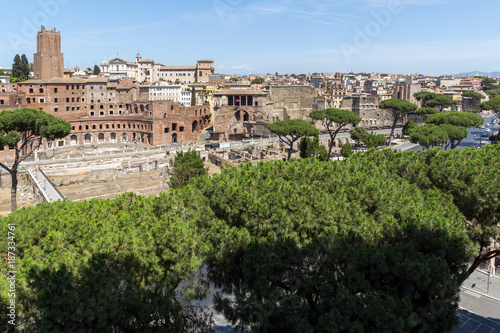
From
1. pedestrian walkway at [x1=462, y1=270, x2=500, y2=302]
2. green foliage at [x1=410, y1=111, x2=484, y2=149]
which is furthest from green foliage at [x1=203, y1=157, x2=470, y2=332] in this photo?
green foliage at [x1=410, y1=111, x2=484, y2=149]

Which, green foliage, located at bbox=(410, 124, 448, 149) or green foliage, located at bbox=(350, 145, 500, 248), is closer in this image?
green foliage, located at bbox=(350, 145, 500, 248)

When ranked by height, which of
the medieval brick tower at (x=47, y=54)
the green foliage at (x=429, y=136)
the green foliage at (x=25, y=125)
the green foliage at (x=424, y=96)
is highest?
the medieval brick tower at (x=47, y=54)

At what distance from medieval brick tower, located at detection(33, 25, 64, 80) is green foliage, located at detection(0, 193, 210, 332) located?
190 ft

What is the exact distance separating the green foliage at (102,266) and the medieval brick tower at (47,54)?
190 feet

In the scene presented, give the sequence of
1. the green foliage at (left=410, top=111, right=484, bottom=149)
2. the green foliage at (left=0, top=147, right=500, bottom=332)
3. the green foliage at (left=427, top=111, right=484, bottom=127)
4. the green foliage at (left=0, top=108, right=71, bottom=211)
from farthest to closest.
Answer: the green foliage at (left=427, top=111, right=484, bottom=127) → the green foliage at (left=410, top=111, right=484, bottom=149) → the green foliage at (left=0, top=108, right=71, bottom=211) → the green foliage at (left=0, top=147, right=500, bottom=332)

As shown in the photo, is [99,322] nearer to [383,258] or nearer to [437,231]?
[383,258]

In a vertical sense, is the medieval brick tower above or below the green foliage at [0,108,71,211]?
above

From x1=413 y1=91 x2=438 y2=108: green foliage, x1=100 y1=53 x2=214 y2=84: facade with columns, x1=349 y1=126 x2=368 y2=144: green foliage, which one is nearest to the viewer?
x1=349 y1=126 x2=368 y2=144: green foliage

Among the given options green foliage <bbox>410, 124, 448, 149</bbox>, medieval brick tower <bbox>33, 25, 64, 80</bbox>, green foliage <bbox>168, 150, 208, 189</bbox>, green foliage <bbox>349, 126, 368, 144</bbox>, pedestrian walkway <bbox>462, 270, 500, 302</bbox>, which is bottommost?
pedestrian walkway <bbox>462, 270, 500, 302</bbox>

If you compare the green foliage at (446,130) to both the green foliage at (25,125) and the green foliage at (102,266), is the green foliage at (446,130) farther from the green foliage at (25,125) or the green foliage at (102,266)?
the green foliage at (25,125)

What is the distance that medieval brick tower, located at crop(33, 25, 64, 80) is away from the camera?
5944 centimetres

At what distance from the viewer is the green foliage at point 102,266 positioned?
710cm

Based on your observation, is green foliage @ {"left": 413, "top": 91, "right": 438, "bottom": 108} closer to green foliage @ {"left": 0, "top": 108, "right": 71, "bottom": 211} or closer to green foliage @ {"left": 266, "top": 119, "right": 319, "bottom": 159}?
green foliage @ {"left": 266, "top": 119, "right": 319, "bottom": 159}

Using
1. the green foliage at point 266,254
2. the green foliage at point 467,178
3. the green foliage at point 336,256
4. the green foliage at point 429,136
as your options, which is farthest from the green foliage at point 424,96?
the green foliage at point 336,256
